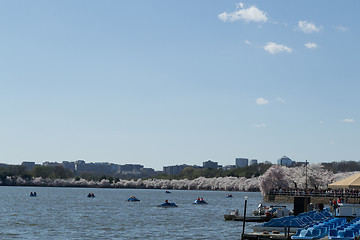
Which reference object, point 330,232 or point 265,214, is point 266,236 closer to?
point 330,232

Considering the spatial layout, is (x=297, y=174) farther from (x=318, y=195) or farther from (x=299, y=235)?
(x=299, y=235)

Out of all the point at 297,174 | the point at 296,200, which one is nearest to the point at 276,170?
the point at 297,174

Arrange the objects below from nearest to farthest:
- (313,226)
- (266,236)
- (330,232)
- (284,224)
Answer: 1. (330,232)
2. (313,226)
3. (266,236)
4. (284,224)

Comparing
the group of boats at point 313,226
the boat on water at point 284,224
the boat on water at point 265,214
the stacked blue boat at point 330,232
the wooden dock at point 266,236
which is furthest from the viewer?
the boat on water at point 265,214

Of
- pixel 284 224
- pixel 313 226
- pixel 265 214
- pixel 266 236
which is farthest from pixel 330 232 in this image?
pixel 265 214

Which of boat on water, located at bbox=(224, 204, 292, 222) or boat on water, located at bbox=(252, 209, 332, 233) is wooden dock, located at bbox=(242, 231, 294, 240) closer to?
boat on water, located at bbox=(252, 209, 332, 233)

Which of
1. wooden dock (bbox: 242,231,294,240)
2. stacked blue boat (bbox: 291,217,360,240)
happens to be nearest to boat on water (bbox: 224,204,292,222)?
wooden dock (bbox: 242,231,294,240)

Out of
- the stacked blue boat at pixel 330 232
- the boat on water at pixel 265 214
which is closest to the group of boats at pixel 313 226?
the stacked blue boat at pixel 330 232

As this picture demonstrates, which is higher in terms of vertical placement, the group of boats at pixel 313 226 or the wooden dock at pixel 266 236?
the group of boats at pixel 313 226

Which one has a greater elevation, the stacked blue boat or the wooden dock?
the stacked blue boat

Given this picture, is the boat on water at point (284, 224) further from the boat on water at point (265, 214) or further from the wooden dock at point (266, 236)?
the boat on water at point (265, 214)

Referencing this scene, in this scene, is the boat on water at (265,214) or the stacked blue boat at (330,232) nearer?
the stacked blue boat at (330,232)

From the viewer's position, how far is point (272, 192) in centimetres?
13250

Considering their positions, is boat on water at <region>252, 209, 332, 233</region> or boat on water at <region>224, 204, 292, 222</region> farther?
boat on water at <region>224, 204, 292, 222</region>
